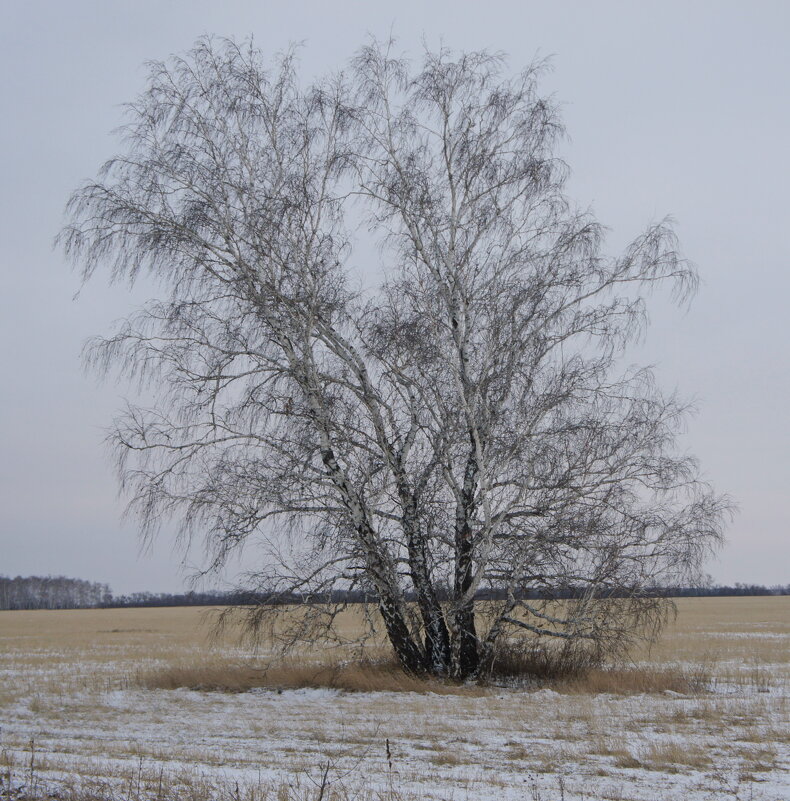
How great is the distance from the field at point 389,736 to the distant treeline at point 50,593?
14911 cm

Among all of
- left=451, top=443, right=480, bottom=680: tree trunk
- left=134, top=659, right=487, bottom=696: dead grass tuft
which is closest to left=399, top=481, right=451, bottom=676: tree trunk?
left=451, top=443, right=480, bottom=680: tree trunk

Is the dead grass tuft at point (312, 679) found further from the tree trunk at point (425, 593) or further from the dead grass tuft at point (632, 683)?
the dead grass tuft at point (632, 683)

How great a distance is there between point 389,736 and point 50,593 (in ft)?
541

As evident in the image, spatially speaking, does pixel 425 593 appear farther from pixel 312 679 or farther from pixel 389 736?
pixel 389 736

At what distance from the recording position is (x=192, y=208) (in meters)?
16.2

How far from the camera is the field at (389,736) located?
7.16 metres

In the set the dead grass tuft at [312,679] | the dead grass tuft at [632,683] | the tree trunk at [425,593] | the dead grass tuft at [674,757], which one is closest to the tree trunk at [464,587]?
the tree trunk at [425,593]

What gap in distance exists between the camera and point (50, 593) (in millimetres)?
159250

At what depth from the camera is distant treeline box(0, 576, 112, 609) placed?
15362 cm

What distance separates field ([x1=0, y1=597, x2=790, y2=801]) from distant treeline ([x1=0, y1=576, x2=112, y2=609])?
149 meters

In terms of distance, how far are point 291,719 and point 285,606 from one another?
346 cm

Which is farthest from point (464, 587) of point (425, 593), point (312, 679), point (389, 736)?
point (389, 736)

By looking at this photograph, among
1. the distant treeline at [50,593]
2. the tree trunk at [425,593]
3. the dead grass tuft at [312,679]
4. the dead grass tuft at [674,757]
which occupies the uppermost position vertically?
the tree trunk at [425,593]

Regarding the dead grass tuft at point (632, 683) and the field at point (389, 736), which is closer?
the field at point (389, 736)
